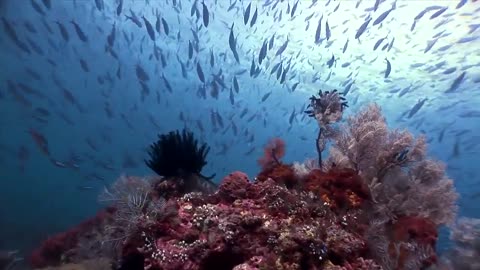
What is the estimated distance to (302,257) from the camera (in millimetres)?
3621

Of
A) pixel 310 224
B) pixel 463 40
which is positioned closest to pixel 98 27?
pixel 463 40

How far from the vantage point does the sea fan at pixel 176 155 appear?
20.7ft

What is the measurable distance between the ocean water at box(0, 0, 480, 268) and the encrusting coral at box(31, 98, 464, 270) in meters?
1.24

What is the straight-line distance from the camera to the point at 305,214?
425cm

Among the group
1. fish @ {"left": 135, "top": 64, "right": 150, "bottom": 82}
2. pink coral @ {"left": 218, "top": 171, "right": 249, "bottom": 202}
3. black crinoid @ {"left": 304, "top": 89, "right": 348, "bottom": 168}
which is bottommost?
pink coral @ {"left": 218, "top": 171, "right": 249, "bottom": 202}

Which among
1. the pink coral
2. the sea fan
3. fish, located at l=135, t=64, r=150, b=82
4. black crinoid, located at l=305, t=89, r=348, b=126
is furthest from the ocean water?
the pink coral

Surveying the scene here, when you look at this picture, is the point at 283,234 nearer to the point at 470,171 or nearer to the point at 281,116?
the point at 281,116

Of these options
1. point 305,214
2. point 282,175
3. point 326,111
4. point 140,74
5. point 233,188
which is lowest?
point 305,214

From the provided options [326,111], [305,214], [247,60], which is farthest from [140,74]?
[247,60]

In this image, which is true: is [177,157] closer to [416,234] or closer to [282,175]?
[282,175]

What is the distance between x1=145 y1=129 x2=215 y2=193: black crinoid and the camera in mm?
6297

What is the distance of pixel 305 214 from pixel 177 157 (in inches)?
113

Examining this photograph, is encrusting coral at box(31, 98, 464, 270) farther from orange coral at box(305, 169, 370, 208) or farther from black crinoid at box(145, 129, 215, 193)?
black crinoid at box(145, 129, 215, 193)

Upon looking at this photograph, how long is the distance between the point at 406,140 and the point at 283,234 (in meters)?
3.45
